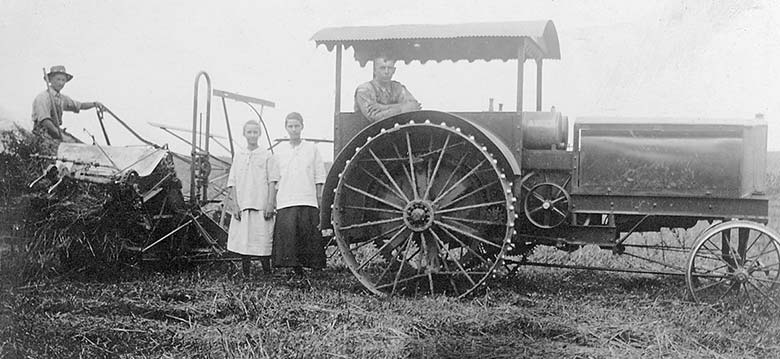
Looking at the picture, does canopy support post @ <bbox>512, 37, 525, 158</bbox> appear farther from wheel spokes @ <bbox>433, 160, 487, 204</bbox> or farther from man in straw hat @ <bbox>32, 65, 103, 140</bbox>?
man in straw hat @ <bbox>32, 65, 103, 140</bbox>

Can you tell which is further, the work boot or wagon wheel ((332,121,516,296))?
the work boot

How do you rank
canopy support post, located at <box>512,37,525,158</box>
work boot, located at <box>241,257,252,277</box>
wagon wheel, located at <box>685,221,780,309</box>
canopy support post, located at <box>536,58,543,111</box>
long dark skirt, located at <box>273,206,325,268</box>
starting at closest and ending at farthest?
1. wagon wheel, located at <box>685,221,780,309</box>
2. canopy support post, located at <box>512,37,525,158</box>
3. long dark skirt, located at <box>273,206,325,268</box>
4. work boot, located at <box>241,257,252,277</box>
5. canopy support post, located at <box>536,58,543,111</box>

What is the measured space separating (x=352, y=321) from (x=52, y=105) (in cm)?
362

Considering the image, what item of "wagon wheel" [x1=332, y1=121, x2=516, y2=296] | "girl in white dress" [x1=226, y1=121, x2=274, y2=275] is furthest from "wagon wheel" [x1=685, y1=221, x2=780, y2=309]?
"girl in white dress" [x1=226, y1=121, x2=274, y2=275]

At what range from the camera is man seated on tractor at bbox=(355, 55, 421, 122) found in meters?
5.76

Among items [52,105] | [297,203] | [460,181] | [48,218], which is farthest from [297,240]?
[52,105]

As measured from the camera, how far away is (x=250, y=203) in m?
6.30

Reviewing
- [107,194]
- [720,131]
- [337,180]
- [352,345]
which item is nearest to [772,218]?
[720,131]

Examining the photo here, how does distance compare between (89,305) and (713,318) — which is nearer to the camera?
(713,318)

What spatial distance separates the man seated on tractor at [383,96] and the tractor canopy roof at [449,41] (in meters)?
0.22

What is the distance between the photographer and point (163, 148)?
652 centimetres

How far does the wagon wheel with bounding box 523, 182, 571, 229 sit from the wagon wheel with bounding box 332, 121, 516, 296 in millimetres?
220

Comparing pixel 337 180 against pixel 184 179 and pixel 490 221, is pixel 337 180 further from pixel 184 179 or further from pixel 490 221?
pixel 184 179

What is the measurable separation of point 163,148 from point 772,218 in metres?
6.91
